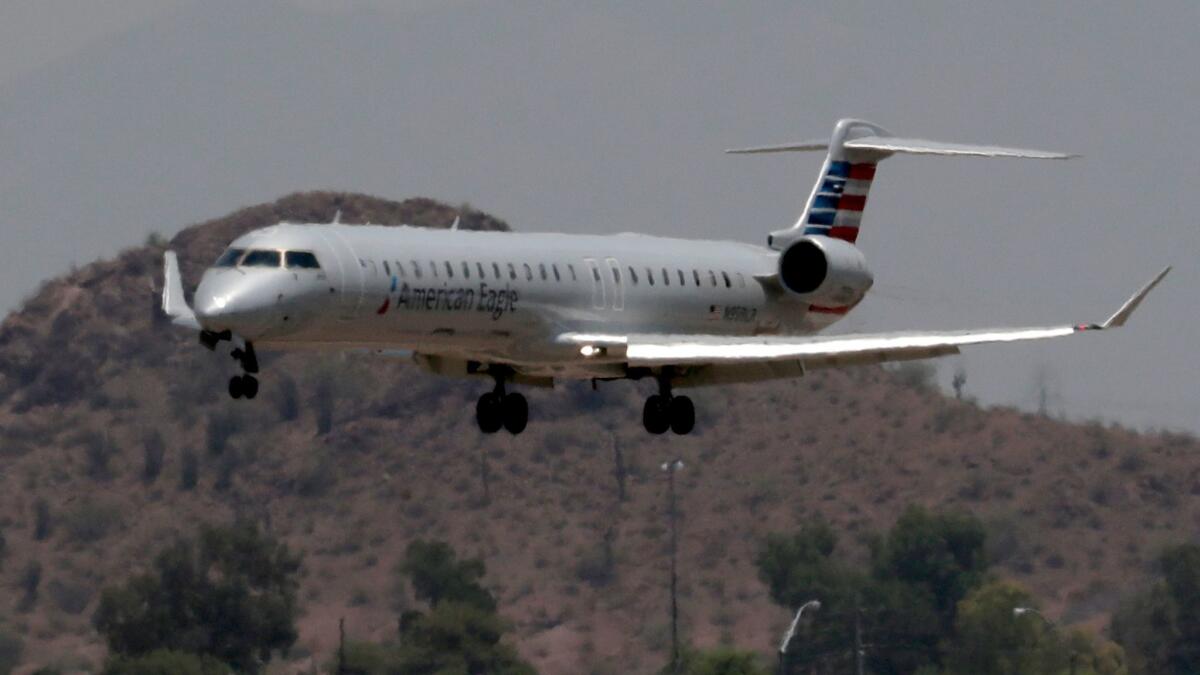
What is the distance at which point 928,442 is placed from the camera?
12962 cm

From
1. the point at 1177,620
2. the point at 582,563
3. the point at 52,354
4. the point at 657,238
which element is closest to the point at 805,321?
the point at 657,238

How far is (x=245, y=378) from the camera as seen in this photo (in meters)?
41.9

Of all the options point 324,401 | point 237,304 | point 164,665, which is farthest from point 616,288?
point 324,401

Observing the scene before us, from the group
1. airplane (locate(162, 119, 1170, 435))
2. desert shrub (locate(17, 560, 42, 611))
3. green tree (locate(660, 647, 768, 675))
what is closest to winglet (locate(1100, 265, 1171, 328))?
airplane (locate(162, 119, 1170, 435))

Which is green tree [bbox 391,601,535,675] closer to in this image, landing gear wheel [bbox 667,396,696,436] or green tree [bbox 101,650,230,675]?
green tree [bbox 101,650,230,675]

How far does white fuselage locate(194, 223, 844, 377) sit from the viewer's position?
4312 cm

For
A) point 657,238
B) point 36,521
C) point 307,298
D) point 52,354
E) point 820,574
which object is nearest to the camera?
point 307,298

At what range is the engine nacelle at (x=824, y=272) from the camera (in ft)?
169

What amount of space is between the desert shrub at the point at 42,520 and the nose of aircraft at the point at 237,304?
87.3 m

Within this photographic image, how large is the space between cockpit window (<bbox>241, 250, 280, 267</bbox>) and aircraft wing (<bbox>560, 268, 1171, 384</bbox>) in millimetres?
5837

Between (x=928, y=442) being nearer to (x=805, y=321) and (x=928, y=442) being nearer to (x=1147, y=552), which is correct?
(x=1147, y=552)

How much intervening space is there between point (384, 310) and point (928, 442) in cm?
8739

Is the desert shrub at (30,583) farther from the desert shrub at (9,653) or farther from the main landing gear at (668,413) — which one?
the main landing gear at (668,413)

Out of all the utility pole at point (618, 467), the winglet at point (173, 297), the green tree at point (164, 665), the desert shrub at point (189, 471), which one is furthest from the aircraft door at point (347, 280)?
the desert shrub at point (189, 471)
